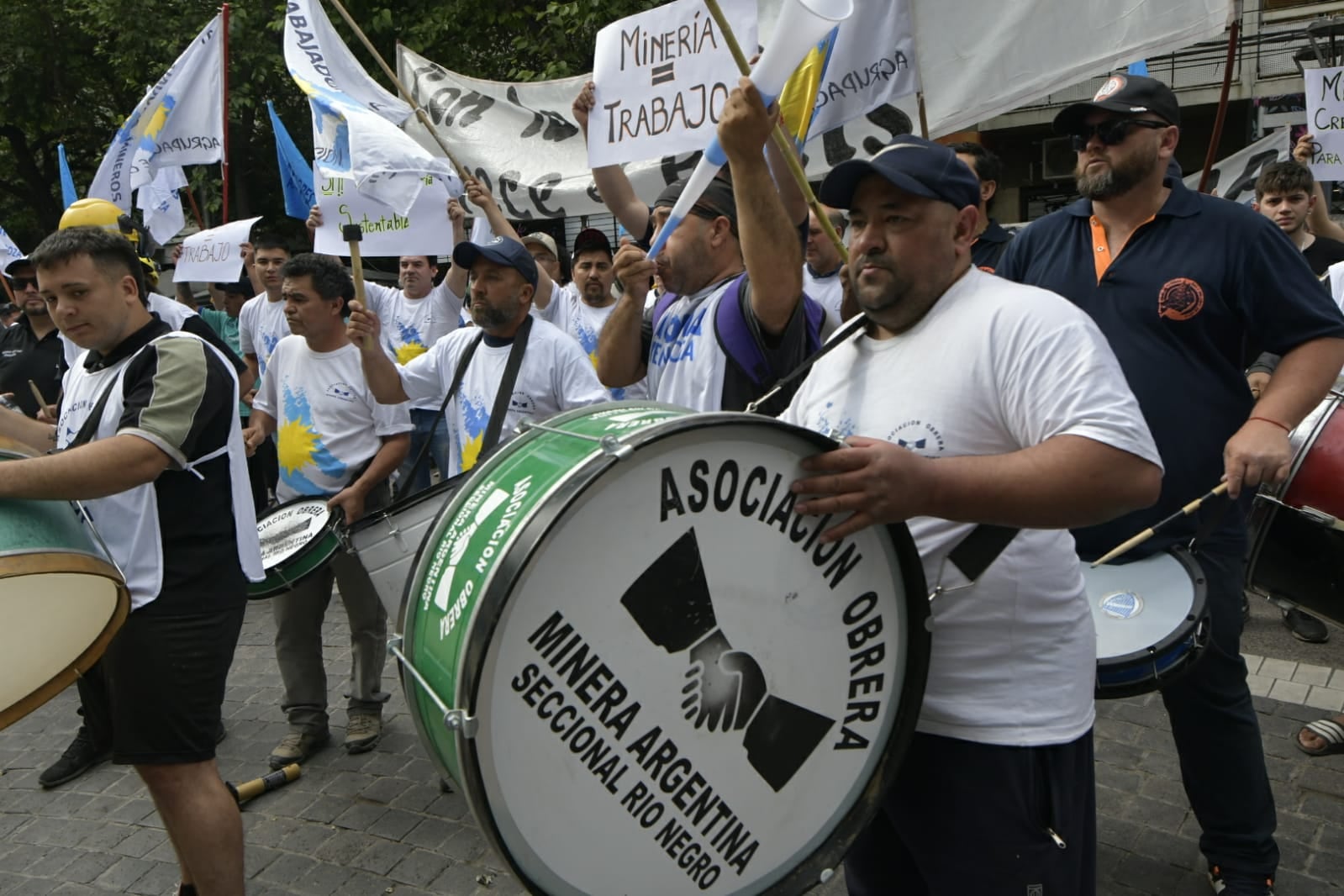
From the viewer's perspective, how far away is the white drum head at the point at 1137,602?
2.53m

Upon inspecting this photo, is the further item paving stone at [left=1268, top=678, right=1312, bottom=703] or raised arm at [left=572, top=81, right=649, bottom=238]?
paving stone at [left=1268, top=678, right=1312, bottom=703]

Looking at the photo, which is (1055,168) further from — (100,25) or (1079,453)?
(1079,453)

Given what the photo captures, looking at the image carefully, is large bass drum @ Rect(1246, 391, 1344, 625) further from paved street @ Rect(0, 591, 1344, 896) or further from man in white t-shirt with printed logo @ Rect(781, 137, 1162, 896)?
man in white t-shirt with printed logo @ Rect(781, 137, 1162, 896)

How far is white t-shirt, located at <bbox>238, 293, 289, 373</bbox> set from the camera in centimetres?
770

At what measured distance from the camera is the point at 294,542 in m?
4.31

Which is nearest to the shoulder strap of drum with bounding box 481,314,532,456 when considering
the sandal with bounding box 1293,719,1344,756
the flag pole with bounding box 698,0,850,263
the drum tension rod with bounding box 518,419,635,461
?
the flag pole with bounding box 698,0,850,263

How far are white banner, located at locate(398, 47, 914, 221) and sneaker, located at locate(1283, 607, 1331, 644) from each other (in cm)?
355

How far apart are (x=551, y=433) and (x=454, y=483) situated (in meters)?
1.54

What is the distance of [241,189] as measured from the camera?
18.8 m

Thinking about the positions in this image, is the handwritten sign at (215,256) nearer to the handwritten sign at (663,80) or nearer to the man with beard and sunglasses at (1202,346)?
the handwritten sign at (663,80)

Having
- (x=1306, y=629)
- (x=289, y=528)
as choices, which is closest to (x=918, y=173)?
(x=289, y=528)

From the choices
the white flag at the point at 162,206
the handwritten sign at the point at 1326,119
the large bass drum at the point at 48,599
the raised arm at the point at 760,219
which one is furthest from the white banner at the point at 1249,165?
the large bass drum at the point at 48,599

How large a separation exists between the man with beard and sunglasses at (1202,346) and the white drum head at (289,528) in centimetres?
279

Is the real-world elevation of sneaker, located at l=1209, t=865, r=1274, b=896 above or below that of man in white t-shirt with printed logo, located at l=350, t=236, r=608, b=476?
below
